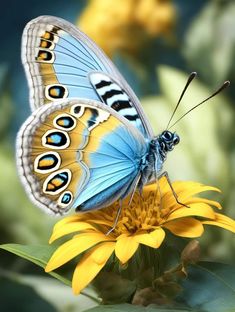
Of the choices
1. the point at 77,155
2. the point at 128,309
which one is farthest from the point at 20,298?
the point at 128,309

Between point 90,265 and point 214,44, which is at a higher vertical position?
point 214,44

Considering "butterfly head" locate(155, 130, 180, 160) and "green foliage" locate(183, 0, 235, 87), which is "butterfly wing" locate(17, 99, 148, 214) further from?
"green foliage" locate(183, 0, 235, 87)

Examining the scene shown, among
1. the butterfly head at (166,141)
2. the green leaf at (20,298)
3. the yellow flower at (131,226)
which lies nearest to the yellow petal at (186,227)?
the yellow flower at (131,226)

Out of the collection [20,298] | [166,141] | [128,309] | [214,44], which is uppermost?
[214,44]

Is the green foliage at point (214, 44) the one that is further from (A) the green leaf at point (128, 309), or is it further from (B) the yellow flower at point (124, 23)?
(A) the green leaf at point (128, 309)

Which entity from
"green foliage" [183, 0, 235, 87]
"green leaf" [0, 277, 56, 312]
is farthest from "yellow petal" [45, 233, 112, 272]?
"green foliage" [183, 0, 235, 87]

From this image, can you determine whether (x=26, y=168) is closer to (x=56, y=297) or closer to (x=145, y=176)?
(x=145, y=176)

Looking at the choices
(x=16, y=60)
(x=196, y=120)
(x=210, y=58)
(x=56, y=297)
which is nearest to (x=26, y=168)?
(x=56, y=297)

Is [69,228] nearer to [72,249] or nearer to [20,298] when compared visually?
[72,249]
